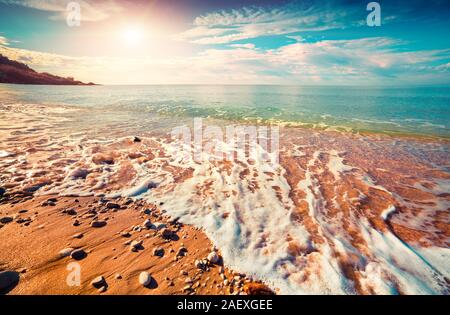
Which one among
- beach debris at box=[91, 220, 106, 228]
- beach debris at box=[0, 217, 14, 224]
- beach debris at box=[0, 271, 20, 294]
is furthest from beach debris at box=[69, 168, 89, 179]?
beach debris at box=[0, 271, 20, 294]

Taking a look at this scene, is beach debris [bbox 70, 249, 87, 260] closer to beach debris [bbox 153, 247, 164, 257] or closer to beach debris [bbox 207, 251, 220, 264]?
beach debris [bbox 153, 247, 164, 257]

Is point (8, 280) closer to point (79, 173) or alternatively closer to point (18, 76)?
point (79, 173)

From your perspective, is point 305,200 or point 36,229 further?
point 305,200

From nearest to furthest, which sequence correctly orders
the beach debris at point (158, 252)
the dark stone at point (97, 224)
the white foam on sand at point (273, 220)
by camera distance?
the white foam on sand at point (273, 220) → the beach debris at point (158, 252) → the dark stone at point (97, 224)

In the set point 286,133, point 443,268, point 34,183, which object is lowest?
point 443,268

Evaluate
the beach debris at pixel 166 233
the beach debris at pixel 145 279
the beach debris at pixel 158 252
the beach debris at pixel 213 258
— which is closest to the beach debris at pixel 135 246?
the beach debris at pixel 158 252

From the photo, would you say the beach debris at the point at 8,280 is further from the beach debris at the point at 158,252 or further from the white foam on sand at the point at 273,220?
the white foam on sand at the point at 273,220

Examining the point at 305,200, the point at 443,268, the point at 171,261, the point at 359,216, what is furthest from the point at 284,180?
the point at 171,261

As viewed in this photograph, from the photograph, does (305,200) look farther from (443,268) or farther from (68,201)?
(68,201)
